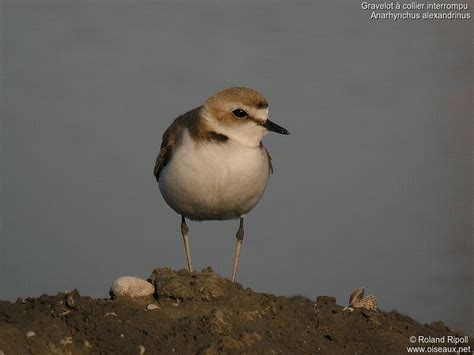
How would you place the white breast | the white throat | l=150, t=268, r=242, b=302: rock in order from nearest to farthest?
1. l=150, t=268, r=242, b=302: rock
2. the white breast
3. the white throat

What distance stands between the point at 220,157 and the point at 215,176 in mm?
200

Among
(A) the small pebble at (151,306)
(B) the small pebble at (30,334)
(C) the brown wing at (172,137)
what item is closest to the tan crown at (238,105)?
(C) the brown wing at (172,137)

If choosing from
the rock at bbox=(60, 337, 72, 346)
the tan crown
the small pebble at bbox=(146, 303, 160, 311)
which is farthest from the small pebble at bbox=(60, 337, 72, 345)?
the tan crown

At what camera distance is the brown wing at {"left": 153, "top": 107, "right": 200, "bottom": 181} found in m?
9.49

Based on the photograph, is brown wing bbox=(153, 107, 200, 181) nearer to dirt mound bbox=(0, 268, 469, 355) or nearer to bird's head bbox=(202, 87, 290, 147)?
bird's head bbox=(202, 87, 290, 147)

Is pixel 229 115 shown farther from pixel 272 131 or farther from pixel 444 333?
pixel 444 333

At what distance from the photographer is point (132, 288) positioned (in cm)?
798

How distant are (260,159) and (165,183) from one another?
1.06 meters

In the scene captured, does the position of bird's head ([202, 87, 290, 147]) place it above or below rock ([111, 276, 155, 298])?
above

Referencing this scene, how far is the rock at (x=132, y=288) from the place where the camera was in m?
7.97

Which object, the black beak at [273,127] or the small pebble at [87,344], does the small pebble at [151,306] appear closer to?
the small pebble at [87,344]

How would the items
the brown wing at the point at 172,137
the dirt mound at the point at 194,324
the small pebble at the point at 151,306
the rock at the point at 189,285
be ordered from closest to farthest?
the dirt mound at the point at 194,324, the small pebble at the point at 151,306, the rock at the point at 189,285, the brown wing at the point at 172,137

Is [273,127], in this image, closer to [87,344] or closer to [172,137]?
[172,137]

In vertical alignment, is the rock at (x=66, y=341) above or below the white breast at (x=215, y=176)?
below
